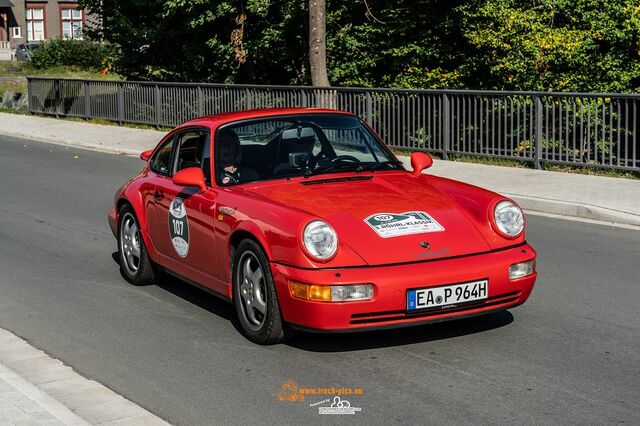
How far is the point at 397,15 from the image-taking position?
86.9ft

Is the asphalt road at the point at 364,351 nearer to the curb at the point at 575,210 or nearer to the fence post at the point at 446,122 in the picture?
the curb at the point at 575,210

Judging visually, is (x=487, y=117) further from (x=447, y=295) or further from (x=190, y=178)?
(x=447, y=295)

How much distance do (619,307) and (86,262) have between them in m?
4.93

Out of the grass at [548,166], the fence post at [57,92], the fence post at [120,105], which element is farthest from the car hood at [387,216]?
the fence post at [57,92]

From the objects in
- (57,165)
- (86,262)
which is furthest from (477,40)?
(86,262)

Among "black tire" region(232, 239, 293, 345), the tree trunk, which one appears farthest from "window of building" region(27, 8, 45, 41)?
"black tire" region(232, 239, 293, 345)

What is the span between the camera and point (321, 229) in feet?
22.1

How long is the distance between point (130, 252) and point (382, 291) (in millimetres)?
3444

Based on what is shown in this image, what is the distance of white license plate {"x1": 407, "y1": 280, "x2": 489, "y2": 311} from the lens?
6.61m

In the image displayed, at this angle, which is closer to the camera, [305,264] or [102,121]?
[305,264]

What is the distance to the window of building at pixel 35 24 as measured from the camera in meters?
91.6

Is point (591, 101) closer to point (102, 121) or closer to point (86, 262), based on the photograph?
point (86, 262)

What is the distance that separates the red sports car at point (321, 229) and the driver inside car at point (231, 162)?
1 centimetres

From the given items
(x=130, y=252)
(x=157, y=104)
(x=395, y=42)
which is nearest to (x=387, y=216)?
(x=130, y=252)
